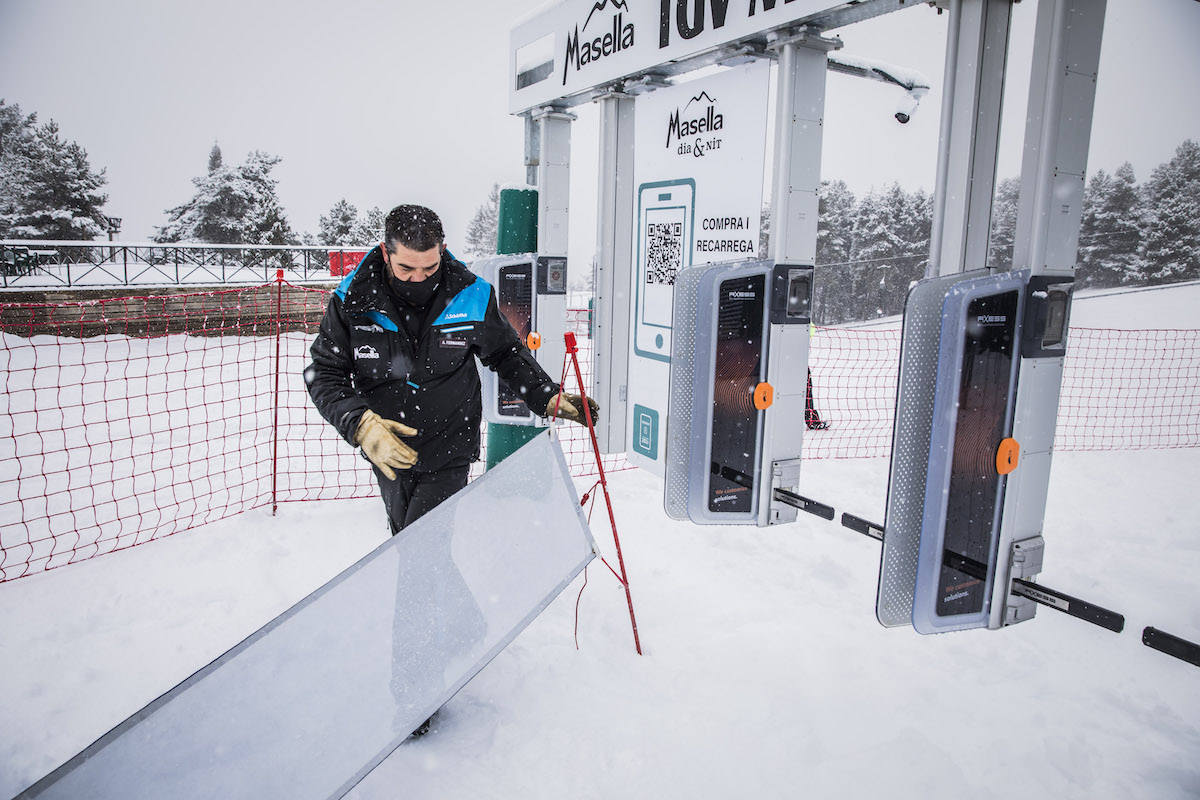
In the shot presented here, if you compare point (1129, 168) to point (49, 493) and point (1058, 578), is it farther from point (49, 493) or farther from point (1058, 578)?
point (49, 493)

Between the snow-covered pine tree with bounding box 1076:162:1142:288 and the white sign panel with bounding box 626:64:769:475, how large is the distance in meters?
28.7

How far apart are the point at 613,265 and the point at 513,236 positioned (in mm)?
1011

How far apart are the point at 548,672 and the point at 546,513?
0.85m

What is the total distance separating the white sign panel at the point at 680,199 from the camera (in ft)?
13.2

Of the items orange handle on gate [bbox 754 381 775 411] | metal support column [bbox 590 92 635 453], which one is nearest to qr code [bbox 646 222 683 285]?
metal support column [bbox 590 92 635 453]

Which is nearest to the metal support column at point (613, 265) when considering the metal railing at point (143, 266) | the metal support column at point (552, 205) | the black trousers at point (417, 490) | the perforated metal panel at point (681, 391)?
the metal support column at point (552, 205)

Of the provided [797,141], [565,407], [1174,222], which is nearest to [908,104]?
[797,141]

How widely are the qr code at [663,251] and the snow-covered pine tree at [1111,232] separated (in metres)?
28.7

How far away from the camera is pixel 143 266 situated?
23.6 metres

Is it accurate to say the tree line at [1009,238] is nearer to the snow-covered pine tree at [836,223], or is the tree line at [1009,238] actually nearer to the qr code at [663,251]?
the snow-covered pine tree at [836,223]

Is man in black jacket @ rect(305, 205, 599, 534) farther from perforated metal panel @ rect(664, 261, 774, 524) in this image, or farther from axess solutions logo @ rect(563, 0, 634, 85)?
axess solutions logo @ rect(563, 0, 634, 85)

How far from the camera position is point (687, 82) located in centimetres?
445

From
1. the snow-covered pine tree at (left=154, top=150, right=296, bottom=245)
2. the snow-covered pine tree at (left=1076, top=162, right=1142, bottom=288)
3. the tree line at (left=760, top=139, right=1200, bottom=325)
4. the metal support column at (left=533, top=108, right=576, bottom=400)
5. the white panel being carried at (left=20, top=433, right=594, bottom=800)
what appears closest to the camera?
the white panel being carried at (left=20, top=433, right=594, bottom=800)

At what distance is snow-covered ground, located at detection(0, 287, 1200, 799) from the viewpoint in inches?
91.9
